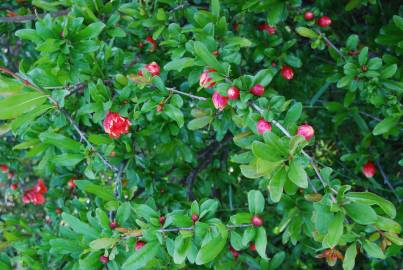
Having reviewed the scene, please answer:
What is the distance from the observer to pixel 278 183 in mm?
1035

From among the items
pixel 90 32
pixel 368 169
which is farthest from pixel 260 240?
pixel 368 169

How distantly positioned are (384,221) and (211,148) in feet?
3.62


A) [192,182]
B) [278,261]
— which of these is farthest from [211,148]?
[278,261]

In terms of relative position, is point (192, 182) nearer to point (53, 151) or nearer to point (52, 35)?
point (53, 151)

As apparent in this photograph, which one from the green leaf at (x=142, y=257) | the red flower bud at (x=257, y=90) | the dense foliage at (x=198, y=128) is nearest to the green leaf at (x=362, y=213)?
the dense foliage at (x=198, y=128)

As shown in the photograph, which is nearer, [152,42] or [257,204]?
[257,204]

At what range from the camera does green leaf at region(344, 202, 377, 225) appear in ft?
3.23

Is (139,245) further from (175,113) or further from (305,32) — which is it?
(305,32)

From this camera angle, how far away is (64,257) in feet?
4.92

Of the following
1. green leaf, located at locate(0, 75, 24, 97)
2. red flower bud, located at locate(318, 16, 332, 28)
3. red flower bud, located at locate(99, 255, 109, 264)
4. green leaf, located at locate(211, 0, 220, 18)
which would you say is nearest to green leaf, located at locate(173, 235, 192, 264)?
red flower bud, located at locate(99, 255, 109, 264)

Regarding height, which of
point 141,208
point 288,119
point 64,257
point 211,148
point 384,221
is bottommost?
point 211,148

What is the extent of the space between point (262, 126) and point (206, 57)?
244 mm

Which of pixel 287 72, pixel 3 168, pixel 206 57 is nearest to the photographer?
pixel 206 57

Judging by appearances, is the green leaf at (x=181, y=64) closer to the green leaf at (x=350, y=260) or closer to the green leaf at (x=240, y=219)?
the green leaf at (x=240, y=219)
